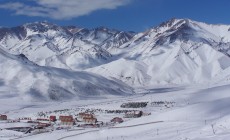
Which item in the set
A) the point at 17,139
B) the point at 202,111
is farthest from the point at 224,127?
the point at 17,139

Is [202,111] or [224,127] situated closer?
[224,127]

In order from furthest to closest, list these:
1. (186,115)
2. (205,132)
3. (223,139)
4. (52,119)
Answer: (52,119) < (186,115) < (205,132) < (223,139)

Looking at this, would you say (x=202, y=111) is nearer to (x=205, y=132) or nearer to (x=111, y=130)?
(x=111, y=130)

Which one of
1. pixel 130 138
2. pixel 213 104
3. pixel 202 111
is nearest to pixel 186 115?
pixel 202 111

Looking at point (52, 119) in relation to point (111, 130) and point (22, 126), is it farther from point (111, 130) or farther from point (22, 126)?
point (111, 130)

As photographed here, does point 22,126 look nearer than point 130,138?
No

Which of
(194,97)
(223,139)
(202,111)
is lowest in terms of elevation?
(223,139)

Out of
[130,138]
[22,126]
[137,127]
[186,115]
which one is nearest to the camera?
[130,138]

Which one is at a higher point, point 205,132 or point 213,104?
point 213,104

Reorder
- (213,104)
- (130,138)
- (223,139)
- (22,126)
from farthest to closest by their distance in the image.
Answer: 1. (22,126)
2. (213,104)
3. (130,138)
4. (223,139)
